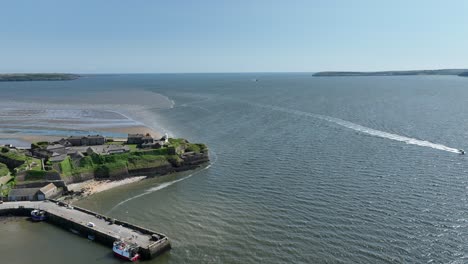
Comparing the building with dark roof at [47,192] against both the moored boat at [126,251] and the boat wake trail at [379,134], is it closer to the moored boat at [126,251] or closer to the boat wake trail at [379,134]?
the moored boat at [126,251]

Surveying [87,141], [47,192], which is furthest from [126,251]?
[87,141]

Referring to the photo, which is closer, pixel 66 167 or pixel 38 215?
pixel 38 215

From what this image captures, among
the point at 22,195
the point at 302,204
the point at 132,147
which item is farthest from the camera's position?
the point at 132,147

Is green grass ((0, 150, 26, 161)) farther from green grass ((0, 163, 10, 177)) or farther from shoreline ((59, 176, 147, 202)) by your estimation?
shoreline ((59, 176, 147, 202))

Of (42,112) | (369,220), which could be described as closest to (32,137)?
(42,112)

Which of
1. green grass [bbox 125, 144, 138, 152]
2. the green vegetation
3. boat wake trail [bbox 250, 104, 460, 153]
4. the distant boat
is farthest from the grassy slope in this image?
boat wake trail [bbox 250, 104, 460, 153]

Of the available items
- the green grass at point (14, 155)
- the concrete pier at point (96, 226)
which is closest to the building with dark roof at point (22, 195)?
the concrete pier at point (96, 226)

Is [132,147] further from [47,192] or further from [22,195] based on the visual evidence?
[22,195]
